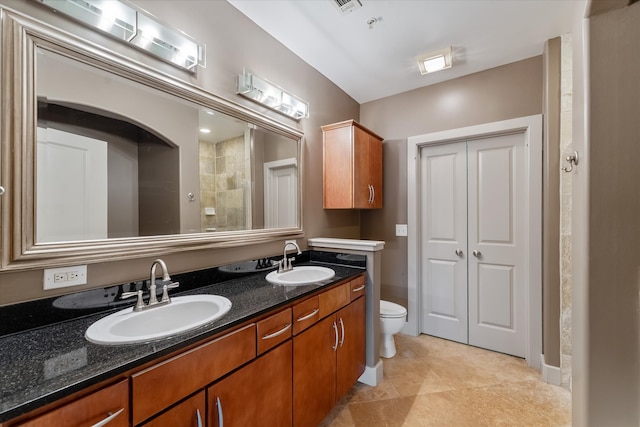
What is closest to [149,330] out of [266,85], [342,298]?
[342,298]

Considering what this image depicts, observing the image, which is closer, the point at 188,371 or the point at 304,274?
the point at 188,371

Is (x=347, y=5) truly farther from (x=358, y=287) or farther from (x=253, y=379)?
(x=253, y=379)

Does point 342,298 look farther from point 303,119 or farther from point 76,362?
point 303,119

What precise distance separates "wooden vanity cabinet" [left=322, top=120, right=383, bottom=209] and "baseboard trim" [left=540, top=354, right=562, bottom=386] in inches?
73.6

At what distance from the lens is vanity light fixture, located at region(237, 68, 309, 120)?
5.83ft

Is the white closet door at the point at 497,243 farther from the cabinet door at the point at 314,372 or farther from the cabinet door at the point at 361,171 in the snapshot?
the cabinet door at the point at 314,372

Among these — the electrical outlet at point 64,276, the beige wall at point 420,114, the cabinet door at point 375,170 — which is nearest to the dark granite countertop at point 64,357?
the electrical outlet at point 64,276

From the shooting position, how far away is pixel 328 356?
1590mm

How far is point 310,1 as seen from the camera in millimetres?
1710

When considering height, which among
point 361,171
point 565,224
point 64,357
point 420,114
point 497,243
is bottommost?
point 64,357

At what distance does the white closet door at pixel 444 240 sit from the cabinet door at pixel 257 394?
1.99m

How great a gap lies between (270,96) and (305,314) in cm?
150

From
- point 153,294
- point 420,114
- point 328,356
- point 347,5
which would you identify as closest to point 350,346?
point 328,356

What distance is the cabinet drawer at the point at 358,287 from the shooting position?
72.9 inches
